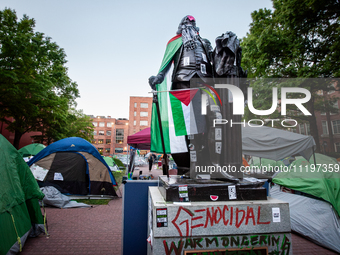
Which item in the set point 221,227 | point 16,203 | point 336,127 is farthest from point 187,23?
point 336,127

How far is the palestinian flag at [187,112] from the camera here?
9.64 feet

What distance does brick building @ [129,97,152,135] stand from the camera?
6619 centimetres

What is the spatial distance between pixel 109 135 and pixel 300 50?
264ft

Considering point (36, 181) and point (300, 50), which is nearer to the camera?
point (36, 181)

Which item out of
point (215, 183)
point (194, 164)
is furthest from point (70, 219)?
point (215, 183)

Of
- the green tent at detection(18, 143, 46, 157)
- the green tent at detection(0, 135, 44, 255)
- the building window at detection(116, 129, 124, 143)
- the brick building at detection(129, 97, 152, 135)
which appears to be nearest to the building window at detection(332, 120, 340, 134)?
the green tent at detection(0, 135, 44, 255)

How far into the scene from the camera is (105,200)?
8680mm

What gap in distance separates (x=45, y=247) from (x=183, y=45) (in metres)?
4.89

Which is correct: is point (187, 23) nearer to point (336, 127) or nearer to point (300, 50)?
point (300, 50)

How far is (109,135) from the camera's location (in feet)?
279

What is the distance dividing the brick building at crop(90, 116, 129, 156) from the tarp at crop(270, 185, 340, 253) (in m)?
76.9

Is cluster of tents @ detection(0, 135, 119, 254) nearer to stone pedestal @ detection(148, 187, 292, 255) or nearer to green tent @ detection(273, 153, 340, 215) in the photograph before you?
stone pedestal @ detection(148, 187, 292, 255)

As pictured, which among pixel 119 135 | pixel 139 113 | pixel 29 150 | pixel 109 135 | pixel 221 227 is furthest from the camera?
pixel 109 135

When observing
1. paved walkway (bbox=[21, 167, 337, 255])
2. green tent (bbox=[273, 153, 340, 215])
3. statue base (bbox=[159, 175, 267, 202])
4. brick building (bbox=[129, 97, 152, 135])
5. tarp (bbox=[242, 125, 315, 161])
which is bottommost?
paved walkway (bbox=[21, 167, 337, 255])
